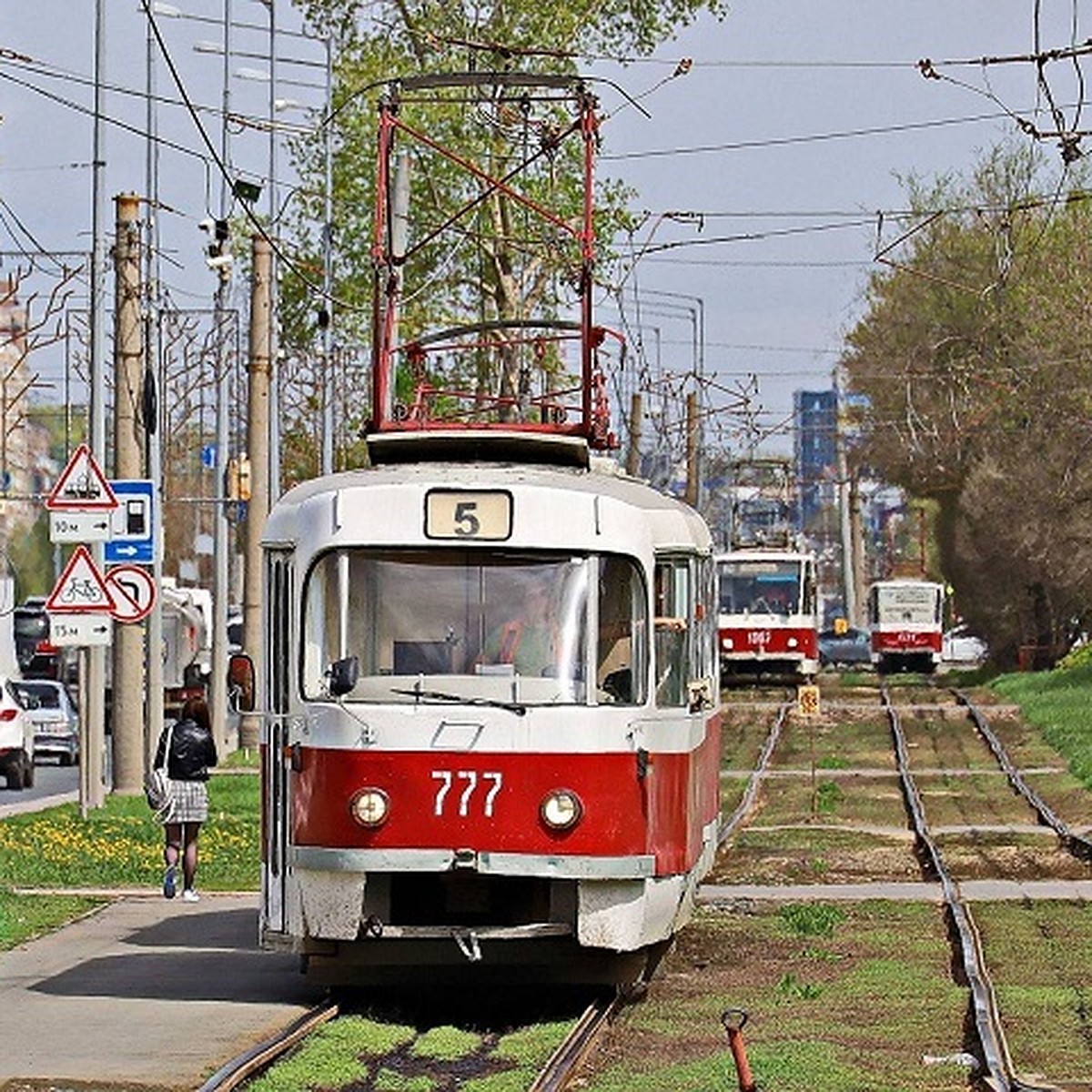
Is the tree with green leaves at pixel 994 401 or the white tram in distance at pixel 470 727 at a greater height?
the tree with green leaves at pixel 994 401

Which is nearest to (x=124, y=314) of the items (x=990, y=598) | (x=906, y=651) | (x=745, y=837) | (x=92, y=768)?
(x=92, y=768)

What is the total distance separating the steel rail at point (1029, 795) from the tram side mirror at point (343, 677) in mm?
12437

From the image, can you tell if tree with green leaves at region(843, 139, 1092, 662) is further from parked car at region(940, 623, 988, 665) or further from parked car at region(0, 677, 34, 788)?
parked car at region(940, 623, 988, 665)

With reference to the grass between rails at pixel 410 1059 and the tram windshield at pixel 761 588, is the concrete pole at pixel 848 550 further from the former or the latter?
Result: the grass between rails at pixel 410 1059

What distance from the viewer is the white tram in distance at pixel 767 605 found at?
61406mm

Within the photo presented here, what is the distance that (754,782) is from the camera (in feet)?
122

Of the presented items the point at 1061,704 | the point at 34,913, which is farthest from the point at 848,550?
the point at 34,913

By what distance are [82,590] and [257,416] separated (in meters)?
16.1

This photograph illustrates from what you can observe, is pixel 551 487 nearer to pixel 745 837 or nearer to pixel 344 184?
pixel 745 837

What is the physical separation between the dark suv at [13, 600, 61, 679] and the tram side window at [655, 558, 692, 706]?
60629 mm

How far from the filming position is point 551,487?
1578cm

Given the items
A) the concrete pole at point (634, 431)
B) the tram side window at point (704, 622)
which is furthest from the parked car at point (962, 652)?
the tram side window at point (704, 622)

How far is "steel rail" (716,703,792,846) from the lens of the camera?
97.5 ft

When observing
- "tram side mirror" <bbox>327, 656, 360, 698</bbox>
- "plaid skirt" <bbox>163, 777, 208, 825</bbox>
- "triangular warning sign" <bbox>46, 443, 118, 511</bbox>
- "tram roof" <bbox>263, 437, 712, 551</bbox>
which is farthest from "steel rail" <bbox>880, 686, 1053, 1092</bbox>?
"triangular warning sign" <bbox>46, 443, 118, 511</bbox>
